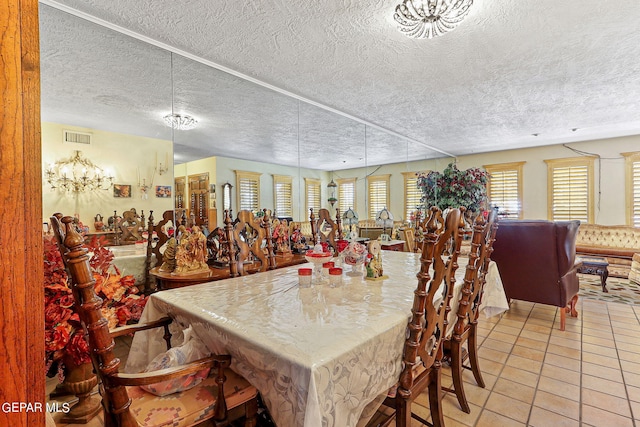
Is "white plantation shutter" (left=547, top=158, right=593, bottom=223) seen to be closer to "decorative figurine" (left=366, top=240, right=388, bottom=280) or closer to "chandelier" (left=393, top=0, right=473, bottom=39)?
"chandelier" (left=393, top=0, right=473, bottom=39)

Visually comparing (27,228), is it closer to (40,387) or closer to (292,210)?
(40,387)

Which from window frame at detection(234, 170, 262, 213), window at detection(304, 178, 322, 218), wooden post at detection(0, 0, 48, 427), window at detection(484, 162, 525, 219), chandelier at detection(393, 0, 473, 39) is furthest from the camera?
window at detection(484, 162, 525, 219)

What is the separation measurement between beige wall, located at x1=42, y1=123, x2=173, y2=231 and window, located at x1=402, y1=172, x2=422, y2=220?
5.53m

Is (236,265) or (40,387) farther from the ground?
(40,387)

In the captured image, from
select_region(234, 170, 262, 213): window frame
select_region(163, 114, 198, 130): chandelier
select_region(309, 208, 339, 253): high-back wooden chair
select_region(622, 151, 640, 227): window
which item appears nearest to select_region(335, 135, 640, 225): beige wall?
select_region(622, 151, 640, 227): window

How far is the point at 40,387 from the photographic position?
0.45m

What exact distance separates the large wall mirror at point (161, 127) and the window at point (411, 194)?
3.11 metres

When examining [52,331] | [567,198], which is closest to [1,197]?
[52,331]

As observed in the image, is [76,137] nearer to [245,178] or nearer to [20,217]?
[245,178]

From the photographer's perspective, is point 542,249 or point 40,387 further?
point 542,249

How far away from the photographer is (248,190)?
3375mm

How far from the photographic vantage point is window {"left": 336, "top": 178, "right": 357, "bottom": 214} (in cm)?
513

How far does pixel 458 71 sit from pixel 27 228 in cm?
340

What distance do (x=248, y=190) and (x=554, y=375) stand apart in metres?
3.12
